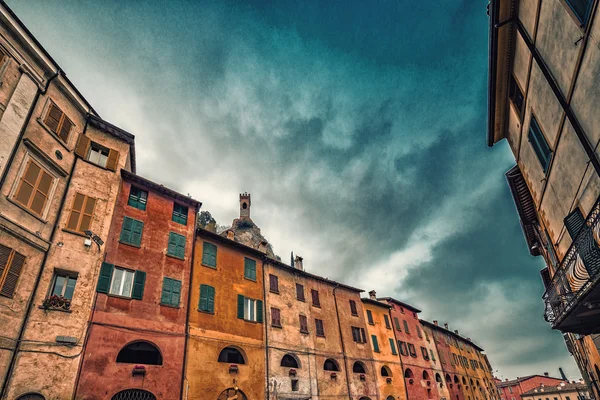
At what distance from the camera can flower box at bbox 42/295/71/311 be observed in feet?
45.2

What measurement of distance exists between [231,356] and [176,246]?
7404 millimetres

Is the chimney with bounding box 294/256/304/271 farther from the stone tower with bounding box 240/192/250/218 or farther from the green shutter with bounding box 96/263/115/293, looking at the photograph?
the stone tower with bounding box 240/192/250/218

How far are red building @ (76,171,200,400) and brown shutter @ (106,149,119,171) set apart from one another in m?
0.82

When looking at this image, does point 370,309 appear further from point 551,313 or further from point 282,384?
point 551,313

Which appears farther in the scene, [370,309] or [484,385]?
[484,385]

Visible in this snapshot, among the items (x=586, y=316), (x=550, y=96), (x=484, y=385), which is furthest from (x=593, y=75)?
(x=484, y=385)

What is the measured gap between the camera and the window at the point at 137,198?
1941 cm

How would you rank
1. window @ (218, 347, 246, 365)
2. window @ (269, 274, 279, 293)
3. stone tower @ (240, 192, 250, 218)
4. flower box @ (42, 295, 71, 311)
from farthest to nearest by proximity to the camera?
stone tower @ (240, 192, 250, 218) → window @ (269, 274, 279, 293) → window @ (218, 347, 246, 365) → flower box @ (42, 295, 71, 311)

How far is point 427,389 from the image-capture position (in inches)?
1454

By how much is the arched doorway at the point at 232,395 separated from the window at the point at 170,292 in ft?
18.0

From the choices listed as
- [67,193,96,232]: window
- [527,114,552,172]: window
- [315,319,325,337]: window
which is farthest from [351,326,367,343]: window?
[67,193,96,232]: window

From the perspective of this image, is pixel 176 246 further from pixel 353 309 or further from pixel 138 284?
pixel 353 309

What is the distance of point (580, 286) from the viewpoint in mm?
10320

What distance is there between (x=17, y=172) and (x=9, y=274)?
4116mm
